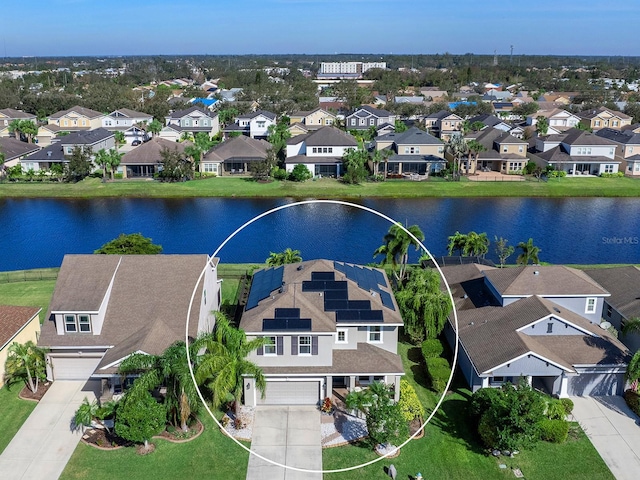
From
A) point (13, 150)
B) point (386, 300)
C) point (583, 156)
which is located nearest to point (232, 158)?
point (13, 150)

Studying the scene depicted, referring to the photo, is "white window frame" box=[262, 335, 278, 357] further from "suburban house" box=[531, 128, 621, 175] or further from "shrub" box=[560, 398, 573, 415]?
"suburban house" box=[531, 128, 621, 175]

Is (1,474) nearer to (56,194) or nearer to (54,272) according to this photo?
(54,272)

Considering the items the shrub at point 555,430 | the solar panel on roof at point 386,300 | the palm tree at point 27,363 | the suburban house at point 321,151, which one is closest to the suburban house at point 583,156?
the suburban house at point 321,151

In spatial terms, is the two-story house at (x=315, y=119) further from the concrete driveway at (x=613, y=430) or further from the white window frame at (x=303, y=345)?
the concrete driveway at (x=613, y=430)

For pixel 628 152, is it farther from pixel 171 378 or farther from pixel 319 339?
pixel 171 378

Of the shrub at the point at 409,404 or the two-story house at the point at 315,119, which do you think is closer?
the shrub at the point at 409,404

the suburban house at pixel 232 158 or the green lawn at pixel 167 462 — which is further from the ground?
the suburban house at pixel 232 158

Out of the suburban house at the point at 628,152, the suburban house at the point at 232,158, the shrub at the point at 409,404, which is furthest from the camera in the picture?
the suburban house at the point at 628,152
